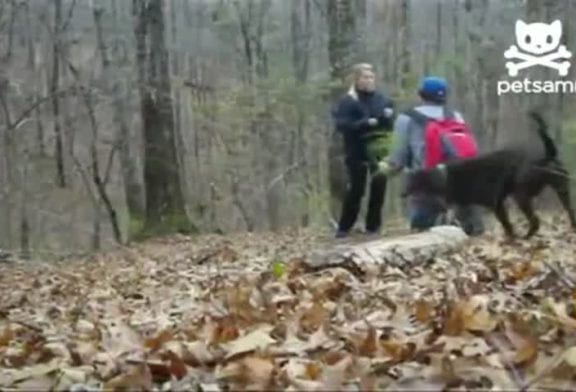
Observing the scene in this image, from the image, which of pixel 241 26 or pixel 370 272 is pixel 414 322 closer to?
pixel 370 272

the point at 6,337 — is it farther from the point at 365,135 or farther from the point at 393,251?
the point at 365,135

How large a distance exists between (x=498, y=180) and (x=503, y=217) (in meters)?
0.31

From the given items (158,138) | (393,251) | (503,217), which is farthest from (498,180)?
(158,138)

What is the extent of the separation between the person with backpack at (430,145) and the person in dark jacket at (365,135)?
35 cm

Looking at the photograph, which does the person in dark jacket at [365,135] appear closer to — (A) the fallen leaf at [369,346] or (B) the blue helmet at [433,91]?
(B) the blue helmet at [433,91]

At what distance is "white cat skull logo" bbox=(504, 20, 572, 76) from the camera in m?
11.8

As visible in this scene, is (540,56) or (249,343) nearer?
(249,343)

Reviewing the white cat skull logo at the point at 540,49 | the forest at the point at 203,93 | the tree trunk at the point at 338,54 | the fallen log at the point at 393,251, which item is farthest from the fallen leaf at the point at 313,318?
the forest at the point at 203,93

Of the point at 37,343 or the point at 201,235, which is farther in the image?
the point at 201,235

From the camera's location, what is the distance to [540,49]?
12.3 meters

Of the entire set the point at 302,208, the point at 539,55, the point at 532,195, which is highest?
the point at 539,55

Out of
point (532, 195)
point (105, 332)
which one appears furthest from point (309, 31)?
point (105, 332)

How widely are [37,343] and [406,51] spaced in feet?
66.0

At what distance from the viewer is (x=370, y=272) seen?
5930 mm
